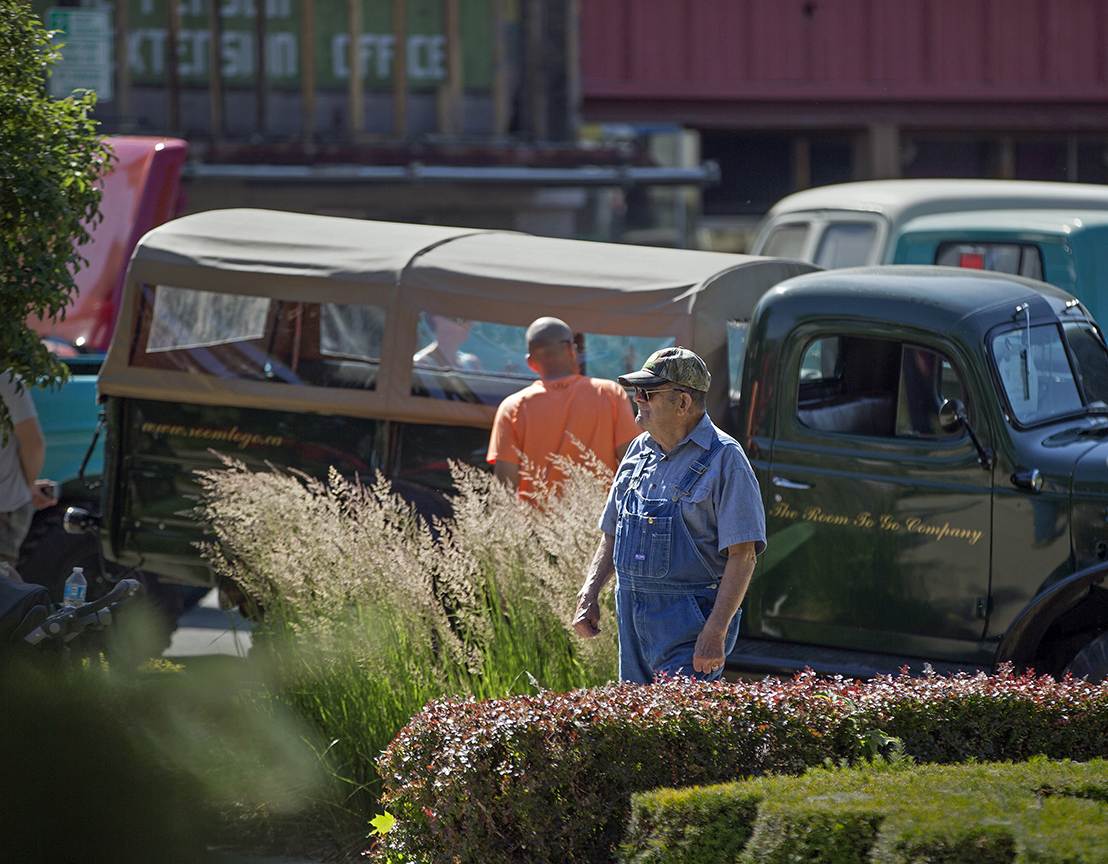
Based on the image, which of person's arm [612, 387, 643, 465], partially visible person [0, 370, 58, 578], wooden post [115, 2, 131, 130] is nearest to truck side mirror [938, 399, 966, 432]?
person's arm [612, 387, 643, 465]

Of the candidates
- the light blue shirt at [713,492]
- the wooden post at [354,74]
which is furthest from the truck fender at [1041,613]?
the wooden post at [354,74]

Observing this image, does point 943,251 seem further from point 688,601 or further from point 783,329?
point 688,601

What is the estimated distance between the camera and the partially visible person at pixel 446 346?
7.93 meters

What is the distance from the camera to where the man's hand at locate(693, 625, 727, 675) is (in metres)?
5.06

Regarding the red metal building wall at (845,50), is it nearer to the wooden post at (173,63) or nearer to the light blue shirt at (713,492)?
the wooden post at (173,63)

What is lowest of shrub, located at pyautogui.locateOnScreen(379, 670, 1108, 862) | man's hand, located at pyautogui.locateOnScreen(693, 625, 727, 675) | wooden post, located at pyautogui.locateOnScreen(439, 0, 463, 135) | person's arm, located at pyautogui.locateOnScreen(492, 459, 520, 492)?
shrub, located at pyautogui.locateOnScreen(379, 670, 1108, 862)

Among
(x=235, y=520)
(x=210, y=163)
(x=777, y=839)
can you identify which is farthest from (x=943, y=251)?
(x=210, y=163)

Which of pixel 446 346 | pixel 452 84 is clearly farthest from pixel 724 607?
pixel 452 84

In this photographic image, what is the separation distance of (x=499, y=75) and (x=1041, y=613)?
53.6 feet

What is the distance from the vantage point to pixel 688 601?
5223 millimetres

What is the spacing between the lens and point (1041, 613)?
638 cm

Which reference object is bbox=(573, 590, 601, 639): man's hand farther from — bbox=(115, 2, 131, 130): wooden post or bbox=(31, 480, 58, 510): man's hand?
bbox=(115, 2, 131, 130): wooden post

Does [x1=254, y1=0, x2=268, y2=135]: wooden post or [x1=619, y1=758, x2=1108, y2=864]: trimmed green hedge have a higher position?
[x1=254, y1=0, x2=268, y2=135]: wooden post

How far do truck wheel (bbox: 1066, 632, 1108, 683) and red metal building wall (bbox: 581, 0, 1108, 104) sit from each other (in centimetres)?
1652
